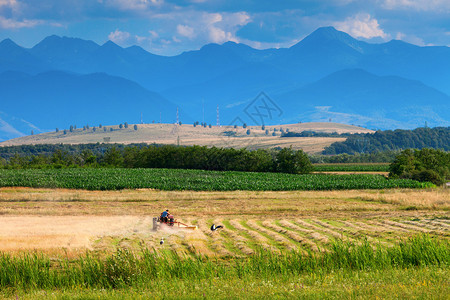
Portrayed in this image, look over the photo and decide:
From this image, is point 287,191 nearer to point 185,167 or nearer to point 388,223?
point 388,223

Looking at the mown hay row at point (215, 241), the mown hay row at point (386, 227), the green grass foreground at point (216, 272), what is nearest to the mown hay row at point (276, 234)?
the mown hay row at point (215, 241)

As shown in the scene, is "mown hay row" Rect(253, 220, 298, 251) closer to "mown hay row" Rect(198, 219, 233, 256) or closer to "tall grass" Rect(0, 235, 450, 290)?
"mown hay row" Rect(198, 219, 233, 256)

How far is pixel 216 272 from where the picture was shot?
15211 millimetres

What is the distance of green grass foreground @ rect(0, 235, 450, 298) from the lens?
1320cm

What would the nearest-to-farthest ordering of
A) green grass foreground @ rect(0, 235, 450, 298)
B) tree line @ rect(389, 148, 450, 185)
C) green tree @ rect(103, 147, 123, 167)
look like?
green grass foreground @ rect(0, 235, 450, 298) < tree line @ rect(389, 148, 450, 185) < green tree @ rect(103, 147, 123, 167)

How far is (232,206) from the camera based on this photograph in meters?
43.6

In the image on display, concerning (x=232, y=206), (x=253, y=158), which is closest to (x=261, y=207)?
(x=232, y=206)

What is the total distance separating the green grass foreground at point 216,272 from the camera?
1320cm

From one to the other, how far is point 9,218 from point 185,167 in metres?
67.6

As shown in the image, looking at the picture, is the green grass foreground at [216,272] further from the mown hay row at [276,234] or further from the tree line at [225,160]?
the tree line at [225,160]

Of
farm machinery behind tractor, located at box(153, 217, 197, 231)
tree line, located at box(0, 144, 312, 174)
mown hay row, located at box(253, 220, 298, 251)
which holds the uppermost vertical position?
tree line, located at box(0, 144, 312, 174)

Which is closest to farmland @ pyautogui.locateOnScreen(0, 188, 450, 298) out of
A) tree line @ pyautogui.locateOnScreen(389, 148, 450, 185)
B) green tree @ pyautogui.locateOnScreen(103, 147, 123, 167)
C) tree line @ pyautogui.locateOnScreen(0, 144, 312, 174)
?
tree line @ pyautogui.locateOnScreen(389, 148, 450, 185)

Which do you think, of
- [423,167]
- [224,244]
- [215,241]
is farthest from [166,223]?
[423,167]

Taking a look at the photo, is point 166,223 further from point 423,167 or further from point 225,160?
point 225,160
